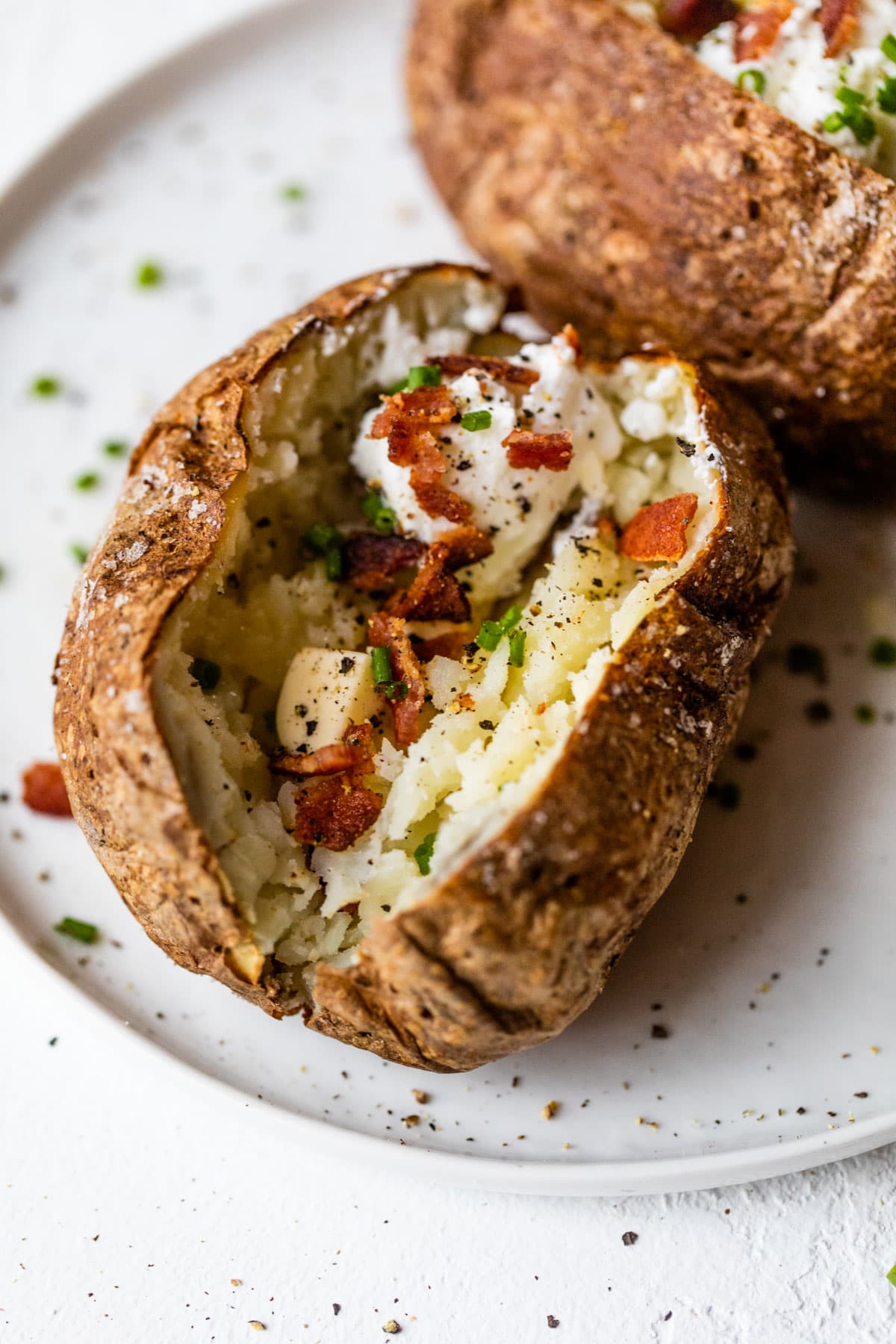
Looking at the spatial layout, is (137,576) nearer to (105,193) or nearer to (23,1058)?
(23,1058)

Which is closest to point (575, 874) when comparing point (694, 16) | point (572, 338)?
point (572, 338)

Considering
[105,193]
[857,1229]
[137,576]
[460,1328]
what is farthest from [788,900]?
[105,193]

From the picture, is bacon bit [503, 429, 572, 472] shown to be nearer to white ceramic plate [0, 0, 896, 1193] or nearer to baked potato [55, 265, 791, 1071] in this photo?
baked potato [55, 265, 791, 1071]

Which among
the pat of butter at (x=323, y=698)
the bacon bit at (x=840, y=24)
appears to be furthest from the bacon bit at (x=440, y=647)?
the bacon bit at (x=840, y=24)

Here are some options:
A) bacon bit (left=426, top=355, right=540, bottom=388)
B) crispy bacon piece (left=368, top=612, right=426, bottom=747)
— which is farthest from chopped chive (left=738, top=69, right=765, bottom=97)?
crispy bacon piece (left=368, top=612, right=426, bottom=747)

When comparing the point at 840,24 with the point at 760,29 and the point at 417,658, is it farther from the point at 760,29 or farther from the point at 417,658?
the point at 417,658

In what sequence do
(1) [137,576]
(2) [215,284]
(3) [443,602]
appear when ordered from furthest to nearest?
(2) [215,284] → (3) [443,602] → (1) [137,576]
